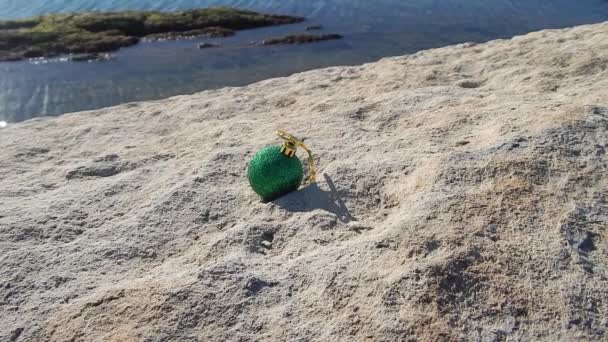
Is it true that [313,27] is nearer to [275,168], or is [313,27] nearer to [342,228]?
[275,168]

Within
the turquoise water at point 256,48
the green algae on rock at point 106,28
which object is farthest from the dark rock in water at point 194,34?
the turquoise water at point 256,48

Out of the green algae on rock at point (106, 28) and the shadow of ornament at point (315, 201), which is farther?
the green algae on rock at point (106, 28)

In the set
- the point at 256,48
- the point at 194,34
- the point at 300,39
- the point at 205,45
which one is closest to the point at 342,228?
the point at 256,48

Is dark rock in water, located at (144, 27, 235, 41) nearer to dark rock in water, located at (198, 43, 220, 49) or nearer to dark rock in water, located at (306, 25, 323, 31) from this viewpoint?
dark rock in water, located at (198, 43, 220, 49)

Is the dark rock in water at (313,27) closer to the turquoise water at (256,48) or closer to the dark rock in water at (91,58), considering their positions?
the turquoise water at (256,48)

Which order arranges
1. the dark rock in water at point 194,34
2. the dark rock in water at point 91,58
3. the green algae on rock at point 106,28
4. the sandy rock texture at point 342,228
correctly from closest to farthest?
1. the sandy rock texture at point 342,228
2. the dark rock in water at point 91,58
3. the green algae on rock at point 106,28
4. the dark rock in water at point 194,34

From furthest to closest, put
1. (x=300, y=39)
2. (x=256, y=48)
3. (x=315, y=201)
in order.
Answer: (x=300, y=39)
(x=256, y=48)
(x=315, y=201)

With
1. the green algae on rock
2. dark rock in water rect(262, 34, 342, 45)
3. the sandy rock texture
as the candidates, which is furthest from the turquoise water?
the sandy rock texture
